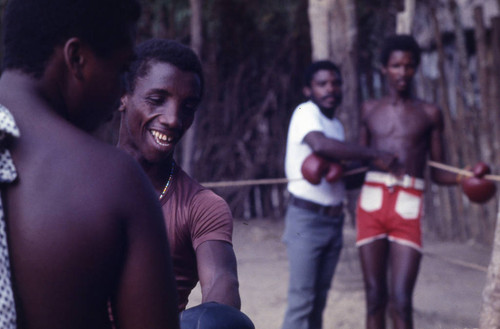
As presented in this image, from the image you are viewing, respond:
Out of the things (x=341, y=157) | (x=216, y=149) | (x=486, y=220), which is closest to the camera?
(x=341, y=157)

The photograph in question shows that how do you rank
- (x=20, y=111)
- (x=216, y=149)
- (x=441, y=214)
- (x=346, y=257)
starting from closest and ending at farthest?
(x=20, y=111), (x=346, y=257), (x=441, y=214), (x=216, y=149)

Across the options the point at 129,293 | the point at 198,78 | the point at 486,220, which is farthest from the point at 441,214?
the point at 129,293

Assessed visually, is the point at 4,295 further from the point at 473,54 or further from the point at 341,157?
A: the point at 473,54

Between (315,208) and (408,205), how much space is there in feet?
1.83

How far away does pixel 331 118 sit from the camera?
435 cm

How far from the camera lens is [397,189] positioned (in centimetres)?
404

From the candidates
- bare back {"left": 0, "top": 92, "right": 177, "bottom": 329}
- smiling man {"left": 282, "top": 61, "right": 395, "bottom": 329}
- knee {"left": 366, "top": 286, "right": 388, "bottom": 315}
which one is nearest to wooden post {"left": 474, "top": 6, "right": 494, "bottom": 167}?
smiling man {"left": 282, "top": 61, "right": 395, "bottom": 329}

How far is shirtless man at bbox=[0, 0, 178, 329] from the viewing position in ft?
3.18

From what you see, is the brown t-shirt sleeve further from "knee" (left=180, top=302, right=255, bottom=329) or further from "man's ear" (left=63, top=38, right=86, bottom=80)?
"man's ear" (left=63, top=38, right=86, bottom=80)

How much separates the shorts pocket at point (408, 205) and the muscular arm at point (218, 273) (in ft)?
7.93

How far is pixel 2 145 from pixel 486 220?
6.19 m

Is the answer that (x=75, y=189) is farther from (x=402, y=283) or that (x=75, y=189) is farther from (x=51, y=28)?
(x=402, y=283)

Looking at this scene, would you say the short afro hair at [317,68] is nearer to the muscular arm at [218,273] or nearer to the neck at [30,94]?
the muscular arm at [218,273]

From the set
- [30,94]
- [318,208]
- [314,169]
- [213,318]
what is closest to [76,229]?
[30,94]
